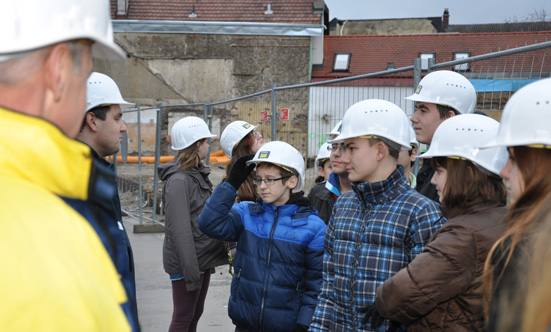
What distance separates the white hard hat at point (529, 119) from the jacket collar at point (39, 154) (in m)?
1.40

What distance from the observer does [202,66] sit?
25.5m

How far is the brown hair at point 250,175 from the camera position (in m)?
4.79

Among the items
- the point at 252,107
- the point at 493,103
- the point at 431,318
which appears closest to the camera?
the point at 431,318

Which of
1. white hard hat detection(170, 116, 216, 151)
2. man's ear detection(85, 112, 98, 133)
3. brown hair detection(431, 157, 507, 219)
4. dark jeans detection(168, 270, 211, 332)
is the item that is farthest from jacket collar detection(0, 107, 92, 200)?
white hard hat detection(170, 116, 216, 151)

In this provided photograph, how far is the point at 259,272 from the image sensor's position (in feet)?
11.8

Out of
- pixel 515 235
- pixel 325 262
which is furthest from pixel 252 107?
pixel 515 235

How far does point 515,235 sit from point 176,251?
3.46 metres

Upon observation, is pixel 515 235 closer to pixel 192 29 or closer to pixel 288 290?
pixel 288 290

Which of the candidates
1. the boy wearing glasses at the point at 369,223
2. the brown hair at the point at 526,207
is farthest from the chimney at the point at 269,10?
the brown hair at the point at 526,207

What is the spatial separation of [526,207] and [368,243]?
4.24 ft

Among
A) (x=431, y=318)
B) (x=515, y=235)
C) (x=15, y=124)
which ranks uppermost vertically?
(x=15, y=124)

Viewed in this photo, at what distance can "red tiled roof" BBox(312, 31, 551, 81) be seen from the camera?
26656 mm

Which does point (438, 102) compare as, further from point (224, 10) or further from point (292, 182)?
Result: point (224, 10)

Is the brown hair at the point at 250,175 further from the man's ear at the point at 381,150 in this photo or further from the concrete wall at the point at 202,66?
the concrete wall at the point at 202,66
